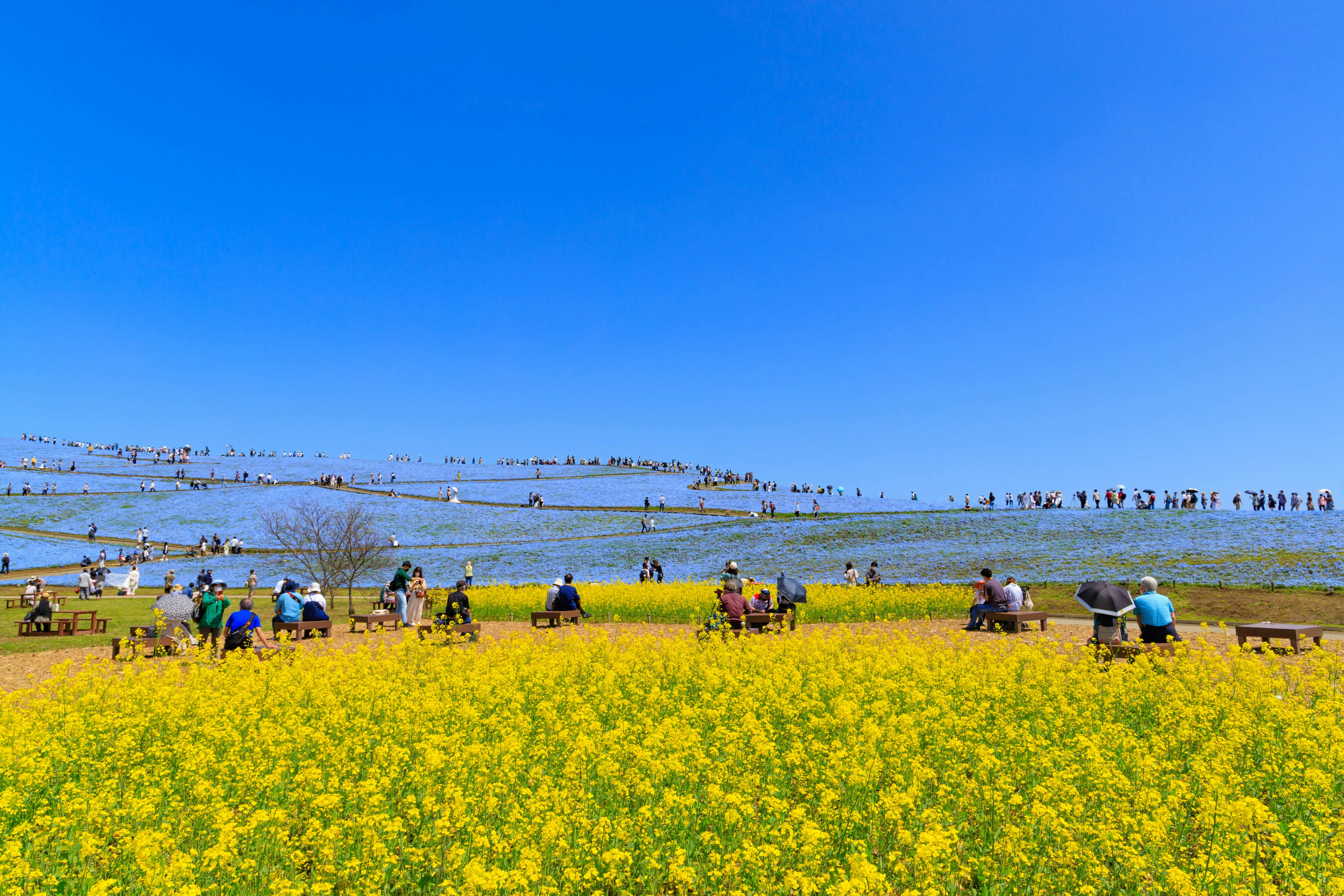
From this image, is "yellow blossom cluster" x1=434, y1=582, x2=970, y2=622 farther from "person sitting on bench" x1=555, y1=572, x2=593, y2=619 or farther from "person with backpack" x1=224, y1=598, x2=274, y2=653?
"person with backpack" x1=224, y1=598, x2=274, y2=653

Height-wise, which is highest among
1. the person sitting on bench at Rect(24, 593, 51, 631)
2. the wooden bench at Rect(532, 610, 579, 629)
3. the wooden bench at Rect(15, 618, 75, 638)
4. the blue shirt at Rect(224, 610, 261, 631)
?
the blue shirt at Rect(224, 610, 261, 631)

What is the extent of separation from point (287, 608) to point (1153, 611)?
17.6 metres

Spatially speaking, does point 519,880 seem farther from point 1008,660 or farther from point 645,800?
point 1008,660

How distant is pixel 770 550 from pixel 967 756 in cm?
3539

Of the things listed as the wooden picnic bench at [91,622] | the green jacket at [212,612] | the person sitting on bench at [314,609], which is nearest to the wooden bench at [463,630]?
the person sitting on bench at [314,609]

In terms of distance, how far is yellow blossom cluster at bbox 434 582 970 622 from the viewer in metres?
21.2

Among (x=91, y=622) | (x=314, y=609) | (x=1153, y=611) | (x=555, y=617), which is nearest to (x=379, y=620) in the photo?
(x=314, y=609)

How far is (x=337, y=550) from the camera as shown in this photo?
30672mm

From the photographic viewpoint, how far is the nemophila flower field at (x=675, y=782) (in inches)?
188

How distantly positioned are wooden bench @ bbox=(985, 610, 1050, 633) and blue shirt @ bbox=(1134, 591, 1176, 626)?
5.50m

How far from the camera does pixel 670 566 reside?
3891cm

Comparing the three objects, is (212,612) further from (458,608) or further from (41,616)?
(41,616)

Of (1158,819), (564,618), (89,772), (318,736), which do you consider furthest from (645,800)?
(564,618)

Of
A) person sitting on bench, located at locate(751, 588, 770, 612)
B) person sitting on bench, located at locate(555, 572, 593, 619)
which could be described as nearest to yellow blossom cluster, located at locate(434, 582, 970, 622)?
person sitting on bench, located at locate(555, 572, 593, 619)
